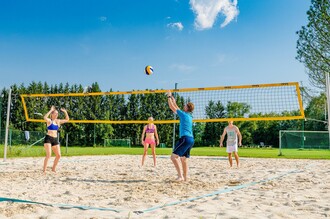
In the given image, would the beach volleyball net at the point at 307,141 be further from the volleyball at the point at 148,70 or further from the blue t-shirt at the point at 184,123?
the blue t-shirt at the point at 184,123

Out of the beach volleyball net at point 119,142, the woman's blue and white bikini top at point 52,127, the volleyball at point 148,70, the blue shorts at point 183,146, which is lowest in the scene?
the beach volleyball net at point 119,142

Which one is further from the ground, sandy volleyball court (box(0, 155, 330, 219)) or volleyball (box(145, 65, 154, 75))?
volleyball (box(145, 65, 154, 75))

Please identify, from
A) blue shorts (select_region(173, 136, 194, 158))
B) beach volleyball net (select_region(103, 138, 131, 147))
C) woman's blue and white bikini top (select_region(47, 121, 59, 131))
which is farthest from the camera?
beach volleyball net (select_region(103, 138, 131, 147))

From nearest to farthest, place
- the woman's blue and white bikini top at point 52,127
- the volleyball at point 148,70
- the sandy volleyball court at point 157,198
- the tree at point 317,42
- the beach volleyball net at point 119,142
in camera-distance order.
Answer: the sandy volleyball court at point 157,198 < the woman's blue and white bikini top at point 52,127 < the volleyball at point 148,70 < the tree at point 317,42 < the beach volleyball net at point 119,142

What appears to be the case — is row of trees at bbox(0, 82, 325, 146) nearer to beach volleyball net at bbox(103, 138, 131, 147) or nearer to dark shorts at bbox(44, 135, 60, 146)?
beach volleyball net at bbox(103, 138, 131, 147)

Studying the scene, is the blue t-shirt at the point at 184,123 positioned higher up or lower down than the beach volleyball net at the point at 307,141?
higher up

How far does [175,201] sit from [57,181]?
8.98 feet

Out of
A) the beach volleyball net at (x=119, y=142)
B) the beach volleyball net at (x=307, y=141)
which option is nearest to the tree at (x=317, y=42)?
the beach volleyball net at (x=307, y=141)

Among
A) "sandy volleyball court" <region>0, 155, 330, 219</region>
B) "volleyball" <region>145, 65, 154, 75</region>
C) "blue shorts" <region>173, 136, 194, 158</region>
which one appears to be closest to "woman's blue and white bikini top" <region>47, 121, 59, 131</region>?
"sandy volleyball court" <region>0, 155, 330, 219</region>

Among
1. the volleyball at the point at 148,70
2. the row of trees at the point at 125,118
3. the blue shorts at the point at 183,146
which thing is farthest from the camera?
the row of trees at the point at 125,118

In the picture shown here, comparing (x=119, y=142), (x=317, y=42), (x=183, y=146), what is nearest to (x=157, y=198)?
(x=183, y=146)

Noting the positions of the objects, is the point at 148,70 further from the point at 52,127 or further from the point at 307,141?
the point at 307,141

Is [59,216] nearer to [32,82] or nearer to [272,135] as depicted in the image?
[32,82]

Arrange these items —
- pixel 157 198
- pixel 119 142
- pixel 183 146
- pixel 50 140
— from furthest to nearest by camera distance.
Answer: pixel 119 142
pixel 50 140
pixel 183 146
pixel 157 198
